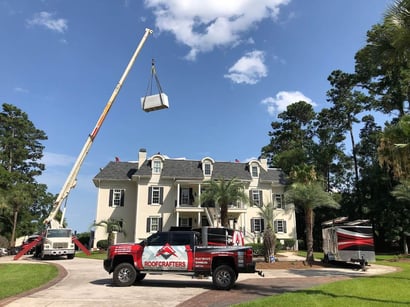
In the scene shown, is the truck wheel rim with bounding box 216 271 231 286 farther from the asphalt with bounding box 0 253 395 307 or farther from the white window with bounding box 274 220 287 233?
the white window with bounding box 274 220 287 233

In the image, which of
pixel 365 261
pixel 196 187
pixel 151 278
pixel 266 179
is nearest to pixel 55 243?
pixel 151 278

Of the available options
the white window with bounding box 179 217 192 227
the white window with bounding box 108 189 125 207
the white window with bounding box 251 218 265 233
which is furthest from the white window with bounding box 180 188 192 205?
the white window with bounding box 251 218 265 233

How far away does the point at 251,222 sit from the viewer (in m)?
36.4

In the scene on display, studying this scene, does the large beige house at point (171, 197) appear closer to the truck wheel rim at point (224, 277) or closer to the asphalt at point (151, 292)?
the asphalt at point (151, 292)

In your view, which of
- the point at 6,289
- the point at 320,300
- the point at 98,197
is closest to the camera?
the point at 320,300

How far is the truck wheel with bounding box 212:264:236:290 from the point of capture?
11.3 m

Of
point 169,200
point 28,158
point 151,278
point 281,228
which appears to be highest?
point 28,158

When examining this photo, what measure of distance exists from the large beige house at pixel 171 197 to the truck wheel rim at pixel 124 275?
70.8 ft

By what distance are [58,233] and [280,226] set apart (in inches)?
905

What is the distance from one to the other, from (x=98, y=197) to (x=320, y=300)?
2986 centimetres

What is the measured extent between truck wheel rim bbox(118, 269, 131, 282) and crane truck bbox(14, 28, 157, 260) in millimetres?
13424

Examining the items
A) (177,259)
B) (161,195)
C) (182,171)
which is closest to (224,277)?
(177,259)

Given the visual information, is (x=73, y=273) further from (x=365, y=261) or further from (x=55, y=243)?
(x=365, y=261)

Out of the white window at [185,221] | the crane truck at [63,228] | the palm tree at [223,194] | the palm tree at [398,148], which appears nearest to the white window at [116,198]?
the white window at [185,221]
